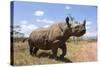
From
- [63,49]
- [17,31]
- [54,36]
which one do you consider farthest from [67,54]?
[17,31]

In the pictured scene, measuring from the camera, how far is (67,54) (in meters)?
2.94

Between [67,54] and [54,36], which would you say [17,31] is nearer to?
[54,36]

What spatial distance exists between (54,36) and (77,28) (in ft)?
1.27

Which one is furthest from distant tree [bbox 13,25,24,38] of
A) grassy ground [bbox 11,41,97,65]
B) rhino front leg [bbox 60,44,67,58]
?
rhino front leg [bbox 60,44,67,58]

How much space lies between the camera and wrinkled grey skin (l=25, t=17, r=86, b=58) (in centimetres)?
279

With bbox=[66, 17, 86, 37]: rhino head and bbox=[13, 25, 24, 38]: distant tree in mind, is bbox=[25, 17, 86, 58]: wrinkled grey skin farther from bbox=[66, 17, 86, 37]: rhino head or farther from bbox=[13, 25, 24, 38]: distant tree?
bbox=[13, 25, 24, 38]: distant tree

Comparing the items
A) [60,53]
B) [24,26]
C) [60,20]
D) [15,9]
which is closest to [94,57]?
[60,53]

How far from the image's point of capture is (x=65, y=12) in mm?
2932

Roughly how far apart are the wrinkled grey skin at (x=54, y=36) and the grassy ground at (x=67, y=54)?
66 mm

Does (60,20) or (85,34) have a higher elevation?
(60,20)

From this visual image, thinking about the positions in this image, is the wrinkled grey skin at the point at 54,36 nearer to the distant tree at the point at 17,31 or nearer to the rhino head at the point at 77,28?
the rhino head at the point at 77,28

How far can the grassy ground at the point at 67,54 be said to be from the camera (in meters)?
2.68
